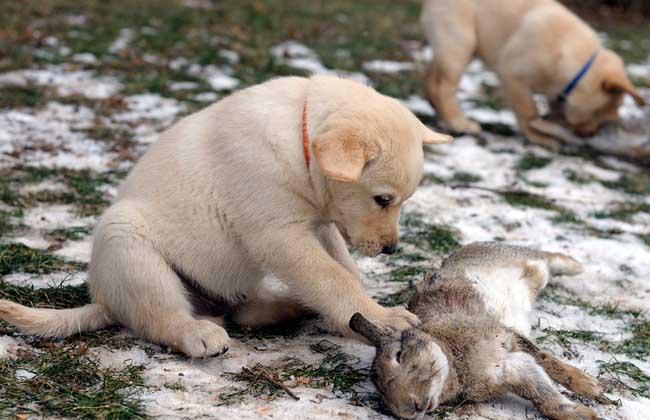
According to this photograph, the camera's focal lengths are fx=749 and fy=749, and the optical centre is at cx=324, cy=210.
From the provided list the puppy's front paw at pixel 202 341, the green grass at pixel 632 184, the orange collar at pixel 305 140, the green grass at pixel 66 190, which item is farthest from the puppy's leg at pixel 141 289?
the green grass at pixel 632 184

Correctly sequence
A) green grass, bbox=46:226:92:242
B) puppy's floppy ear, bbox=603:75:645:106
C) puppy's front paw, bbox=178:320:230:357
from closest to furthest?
puppy's front paw, bbox=178:320:230:357 → green grass, bbox=46:226:92:242 → puppy's floppy ear, bbox=603:75:645:106

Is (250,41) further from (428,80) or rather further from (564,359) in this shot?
(564,359)

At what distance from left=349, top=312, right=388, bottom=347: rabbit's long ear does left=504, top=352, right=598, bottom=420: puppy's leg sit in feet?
1.66

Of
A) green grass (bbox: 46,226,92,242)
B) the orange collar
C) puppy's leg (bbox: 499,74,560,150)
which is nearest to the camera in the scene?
the orange collar

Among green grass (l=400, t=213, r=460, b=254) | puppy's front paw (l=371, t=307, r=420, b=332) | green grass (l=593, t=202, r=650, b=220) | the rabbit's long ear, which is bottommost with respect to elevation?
green grass (l=593, t=202, r=650, b=220)

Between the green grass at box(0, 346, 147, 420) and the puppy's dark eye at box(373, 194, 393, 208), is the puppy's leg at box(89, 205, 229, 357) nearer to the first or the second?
the green grass at box(0, 346, 147, 420)

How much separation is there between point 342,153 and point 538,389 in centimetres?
116

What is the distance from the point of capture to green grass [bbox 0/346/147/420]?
261 centimetres

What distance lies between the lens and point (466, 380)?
2.84m

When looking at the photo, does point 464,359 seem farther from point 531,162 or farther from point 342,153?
point 531,162

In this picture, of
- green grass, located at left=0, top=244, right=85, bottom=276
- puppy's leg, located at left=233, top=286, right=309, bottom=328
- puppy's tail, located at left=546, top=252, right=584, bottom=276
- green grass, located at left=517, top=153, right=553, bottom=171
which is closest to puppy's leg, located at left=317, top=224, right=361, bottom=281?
puppy's leg, located at left=233, top=286, right=309, bottom=328

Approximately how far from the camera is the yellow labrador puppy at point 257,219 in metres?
3.05

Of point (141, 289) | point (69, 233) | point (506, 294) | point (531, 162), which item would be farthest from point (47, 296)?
point (531, 162)

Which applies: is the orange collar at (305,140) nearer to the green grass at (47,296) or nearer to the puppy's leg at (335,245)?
the puppy's leg at (335,245)
